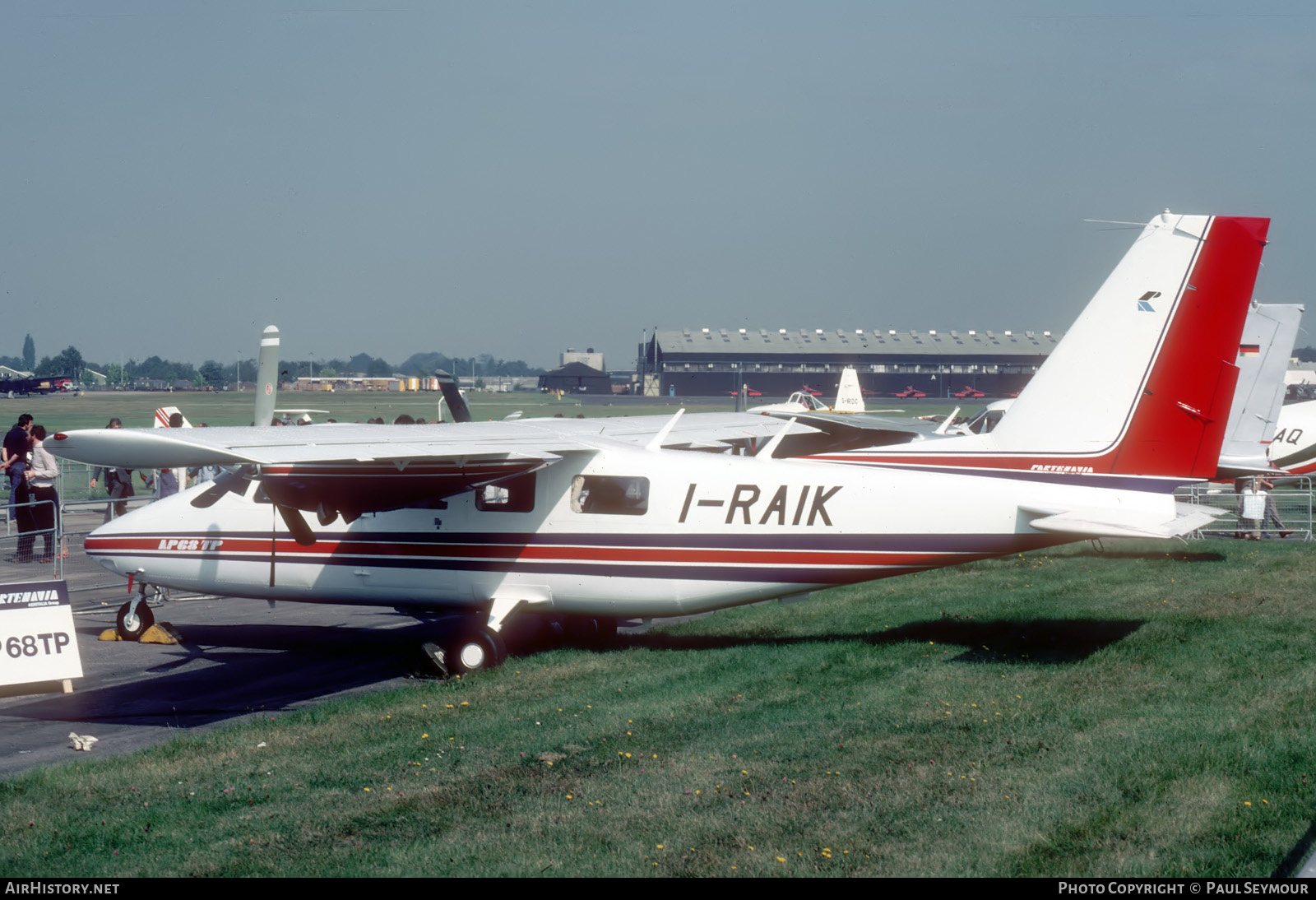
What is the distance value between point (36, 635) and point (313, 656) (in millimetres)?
3225

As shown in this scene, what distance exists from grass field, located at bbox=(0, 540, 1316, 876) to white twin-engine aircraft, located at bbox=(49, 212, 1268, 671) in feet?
3.42

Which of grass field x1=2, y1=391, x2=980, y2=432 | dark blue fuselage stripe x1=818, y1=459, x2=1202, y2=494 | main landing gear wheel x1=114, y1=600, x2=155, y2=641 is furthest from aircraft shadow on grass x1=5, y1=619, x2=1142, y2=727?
grass field x1=2, y1=391, x2=980, y2=432

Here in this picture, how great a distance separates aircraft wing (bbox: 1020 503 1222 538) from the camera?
10516 mm

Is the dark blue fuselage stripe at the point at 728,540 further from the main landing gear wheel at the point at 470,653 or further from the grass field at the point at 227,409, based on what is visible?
the grass field at the point at 227,409

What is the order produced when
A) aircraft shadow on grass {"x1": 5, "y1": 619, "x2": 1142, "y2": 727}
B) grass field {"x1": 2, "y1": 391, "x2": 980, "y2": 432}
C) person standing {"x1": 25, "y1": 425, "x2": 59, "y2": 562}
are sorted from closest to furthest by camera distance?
1. aircraft shadow on grass {"x1": 5, "y1": 619, "x2": 1142, "y2": 727}
2. person standing {"x1": 25, "y1": 425, "x2": 59, "y2": 562}
3. grass field {"x1": 2, "y1": 391, "x2": 980, "y2": 432}

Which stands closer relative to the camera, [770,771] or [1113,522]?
[770,771]

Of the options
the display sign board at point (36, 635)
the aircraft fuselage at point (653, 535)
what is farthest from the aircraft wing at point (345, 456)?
the display sign board at point (36, 635)

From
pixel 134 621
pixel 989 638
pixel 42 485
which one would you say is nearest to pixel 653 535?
pixel 989 638

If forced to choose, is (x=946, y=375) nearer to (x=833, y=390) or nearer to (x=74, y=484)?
(x=833, y=390)

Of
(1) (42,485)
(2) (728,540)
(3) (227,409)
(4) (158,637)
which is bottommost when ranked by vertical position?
(4) (158,637)

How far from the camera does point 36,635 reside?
12.0m

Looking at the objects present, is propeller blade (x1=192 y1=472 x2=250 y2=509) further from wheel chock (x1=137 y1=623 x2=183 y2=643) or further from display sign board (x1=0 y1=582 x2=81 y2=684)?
display sign board (x1=0 y1=582 x2=81 y2=684)

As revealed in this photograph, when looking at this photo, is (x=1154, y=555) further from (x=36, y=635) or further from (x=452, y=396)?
(x=36, y=635)

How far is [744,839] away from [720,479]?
5980 millimetres
